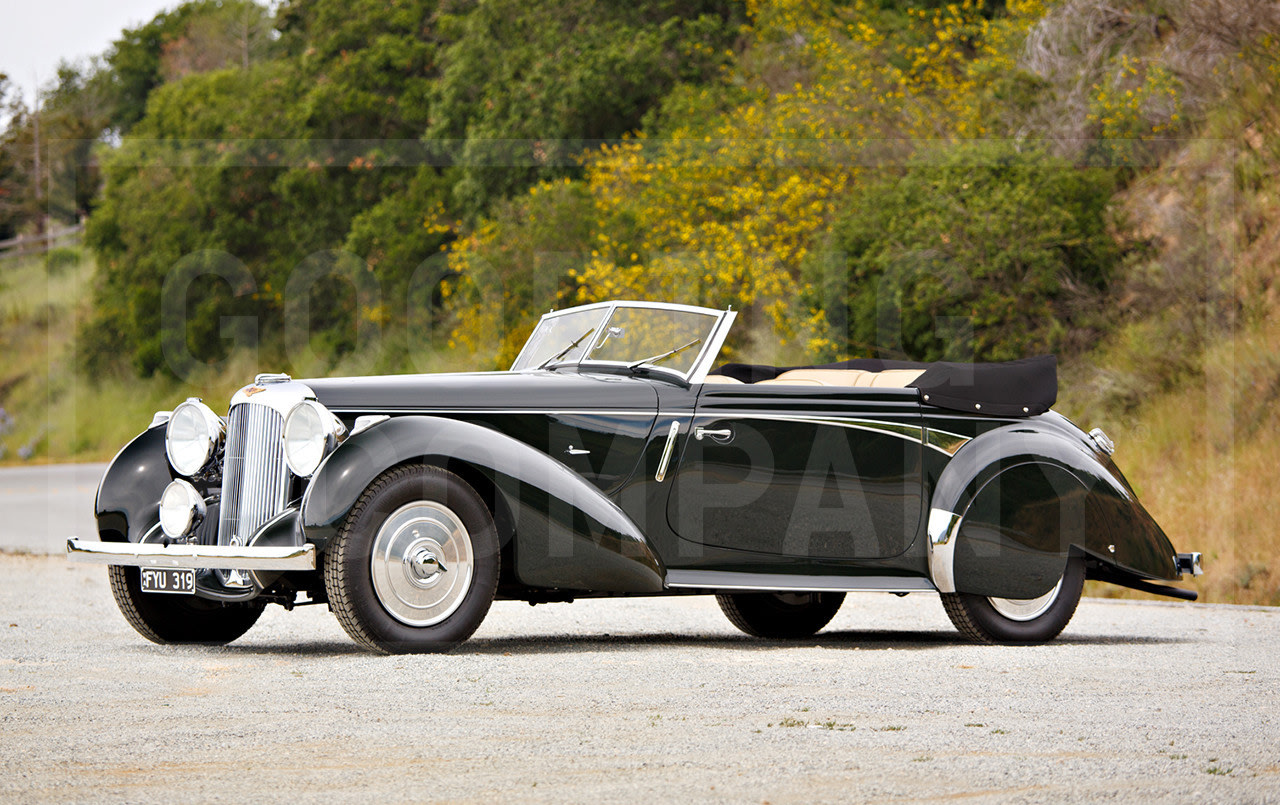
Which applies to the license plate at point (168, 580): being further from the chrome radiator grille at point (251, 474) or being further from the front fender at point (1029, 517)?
the front fender at point (1029, 517)

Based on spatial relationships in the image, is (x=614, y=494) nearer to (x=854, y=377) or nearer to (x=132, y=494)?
(x=854, y=377)

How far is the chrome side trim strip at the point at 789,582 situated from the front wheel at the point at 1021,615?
0.35 metres

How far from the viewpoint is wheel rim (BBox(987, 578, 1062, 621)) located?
8328 millimetres

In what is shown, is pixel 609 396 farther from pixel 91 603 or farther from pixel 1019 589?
pixel 91 603

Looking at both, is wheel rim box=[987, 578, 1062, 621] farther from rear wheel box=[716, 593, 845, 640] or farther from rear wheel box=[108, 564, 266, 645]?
rear wheel box=[108, 564, 266, 645]

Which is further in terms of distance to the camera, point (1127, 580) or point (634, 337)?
point (1127, 580)

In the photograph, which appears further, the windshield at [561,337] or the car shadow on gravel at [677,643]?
the windshield at [561,337]

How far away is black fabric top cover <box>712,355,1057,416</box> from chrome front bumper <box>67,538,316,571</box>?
3.48m

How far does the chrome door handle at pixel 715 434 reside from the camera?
778 centimetres

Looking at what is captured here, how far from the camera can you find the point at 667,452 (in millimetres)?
7719

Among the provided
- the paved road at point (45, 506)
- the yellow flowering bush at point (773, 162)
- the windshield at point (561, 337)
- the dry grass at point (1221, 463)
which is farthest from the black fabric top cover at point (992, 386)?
the yellow flowering bush at point (773, 162)

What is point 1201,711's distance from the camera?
19.4 feet

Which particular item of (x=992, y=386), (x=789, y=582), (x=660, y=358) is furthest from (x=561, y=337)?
(x=992, y=386)

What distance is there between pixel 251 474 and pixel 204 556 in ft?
2.11
